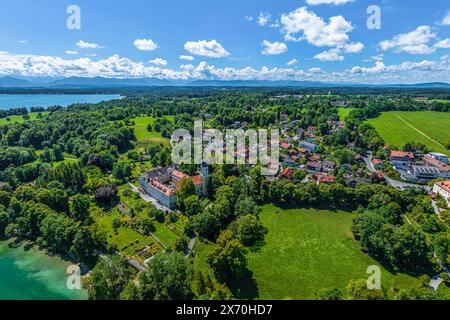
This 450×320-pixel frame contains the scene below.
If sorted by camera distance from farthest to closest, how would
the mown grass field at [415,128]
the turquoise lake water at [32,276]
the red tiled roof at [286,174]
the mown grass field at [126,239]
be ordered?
the mown grass field at [415,128]
the red tiled roof at [286,174]
the mown grass field at [126,239]
the turquoise lake water at [32,276]

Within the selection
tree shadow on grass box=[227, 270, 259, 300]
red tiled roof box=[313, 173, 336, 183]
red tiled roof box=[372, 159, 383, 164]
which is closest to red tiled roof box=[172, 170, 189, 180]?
tree shadow on grass box=[227, 270, 259, 300]

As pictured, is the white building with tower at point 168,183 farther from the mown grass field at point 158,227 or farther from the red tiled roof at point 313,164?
the red tiled roof at point 313,164

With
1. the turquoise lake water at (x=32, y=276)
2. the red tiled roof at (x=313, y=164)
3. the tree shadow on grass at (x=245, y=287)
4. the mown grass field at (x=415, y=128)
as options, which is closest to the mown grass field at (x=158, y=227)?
the tree shadow on grass at (x=245, y=287)

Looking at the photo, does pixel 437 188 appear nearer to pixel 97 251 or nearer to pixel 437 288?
pixel 437 288

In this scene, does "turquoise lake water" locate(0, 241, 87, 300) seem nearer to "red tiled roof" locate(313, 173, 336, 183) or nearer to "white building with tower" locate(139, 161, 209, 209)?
"white building with tower" locate(139, 161, 209, 209)
